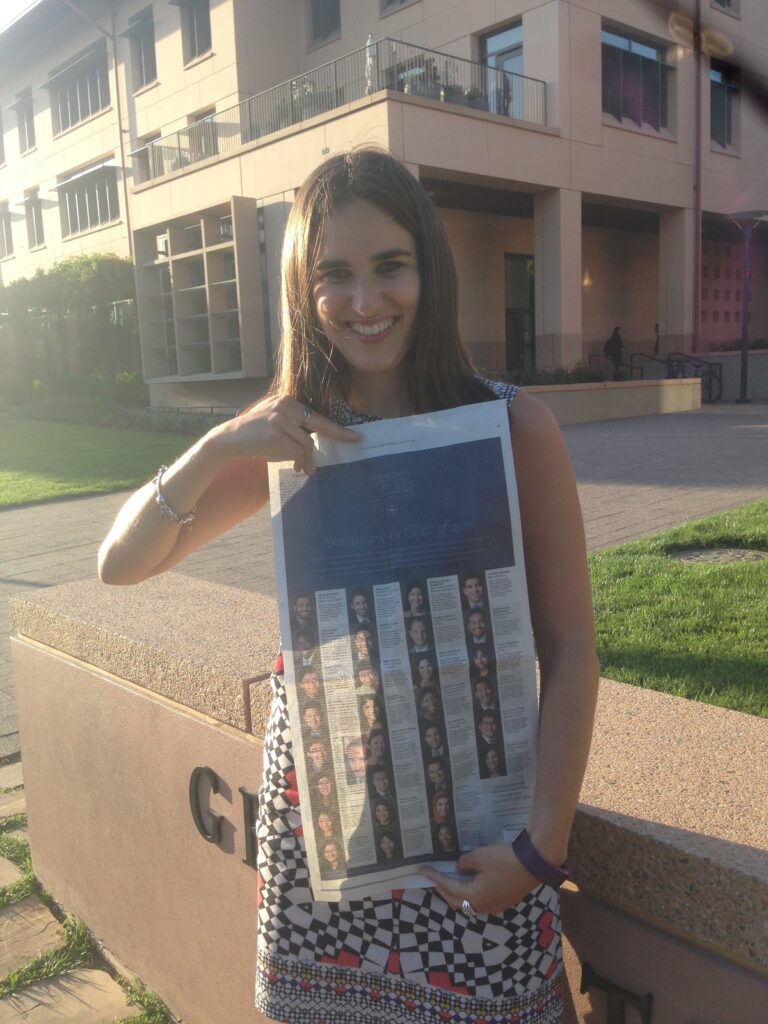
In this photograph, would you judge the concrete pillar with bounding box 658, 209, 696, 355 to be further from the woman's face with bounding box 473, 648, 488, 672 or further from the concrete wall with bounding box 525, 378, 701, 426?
the woman's face with bounding box 473, 648, 488, 672

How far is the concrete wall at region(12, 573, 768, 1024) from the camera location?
141 cm

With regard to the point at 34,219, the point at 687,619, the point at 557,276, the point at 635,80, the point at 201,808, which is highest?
the point at 635,80

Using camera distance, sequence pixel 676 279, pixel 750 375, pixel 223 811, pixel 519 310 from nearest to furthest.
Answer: pixel 223 811, pixel 750 375, pixel 676 279, pixel 519 310

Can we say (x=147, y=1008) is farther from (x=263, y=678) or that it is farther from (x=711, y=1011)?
(x=711, y=1011)

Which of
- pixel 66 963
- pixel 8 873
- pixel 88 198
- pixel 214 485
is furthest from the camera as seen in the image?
pixel 88 198

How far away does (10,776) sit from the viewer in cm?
421

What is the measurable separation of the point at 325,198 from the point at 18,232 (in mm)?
37696

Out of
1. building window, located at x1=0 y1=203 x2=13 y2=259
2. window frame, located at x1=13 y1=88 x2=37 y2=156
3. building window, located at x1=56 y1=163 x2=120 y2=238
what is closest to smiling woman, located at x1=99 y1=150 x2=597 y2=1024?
building window, located at x1=56 y1=163 x2=120 y2=238

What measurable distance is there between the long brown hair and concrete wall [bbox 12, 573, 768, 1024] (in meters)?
0.74

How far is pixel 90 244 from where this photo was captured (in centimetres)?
3052

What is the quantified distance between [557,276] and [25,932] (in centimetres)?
1994

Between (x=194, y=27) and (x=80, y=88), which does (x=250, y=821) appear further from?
(x=80, y=88)

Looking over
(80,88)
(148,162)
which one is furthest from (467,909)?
(80,88)

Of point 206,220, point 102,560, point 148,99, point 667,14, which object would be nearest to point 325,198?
point 102,560
